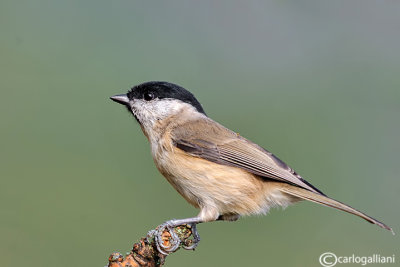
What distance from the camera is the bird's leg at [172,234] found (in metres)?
2.59

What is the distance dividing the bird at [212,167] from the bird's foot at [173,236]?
0.17ft

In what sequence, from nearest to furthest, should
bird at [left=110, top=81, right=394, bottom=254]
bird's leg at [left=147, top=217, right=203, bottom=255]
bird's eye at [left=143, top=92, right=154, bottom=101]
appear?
bird's leg at [left=147, top=217, right=203, bottom=255], bird at [left=110, top=81, right=394, bottom=254], bird's eye at [left=143, top=92, right=154, bottom=101]

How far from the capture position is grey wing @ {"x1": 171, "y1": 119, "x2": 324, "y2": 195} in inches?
134

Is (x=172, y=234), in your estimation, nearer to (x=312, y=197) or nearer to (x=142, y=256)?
(x=142, y=256)

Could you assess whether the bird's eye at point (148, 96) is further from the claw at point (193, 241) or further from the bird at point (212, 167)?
the claw at point (193, 241)

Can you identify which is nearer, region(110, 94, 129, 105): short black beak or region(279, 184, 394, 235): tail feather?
region(279, 184, 394, 235): tail feather

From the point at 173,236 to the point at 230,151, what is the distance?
951 mm

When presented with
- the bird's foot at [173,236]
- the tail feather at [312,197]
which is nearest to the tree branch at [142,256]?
the bird's foot at [173,236]

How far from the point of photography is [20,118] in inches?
173

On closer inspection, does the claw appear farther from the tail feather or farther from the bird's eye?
the bird's eye

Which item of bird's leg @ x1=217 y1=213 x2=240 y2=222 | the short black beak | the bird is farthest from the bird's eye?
Result: bird's leg @ x1=217 y1=213 x2=240 y2=222

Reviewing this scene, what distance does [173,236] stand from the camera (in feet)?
9.07

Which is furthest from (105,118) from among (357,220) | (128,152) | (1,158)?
(357,220)

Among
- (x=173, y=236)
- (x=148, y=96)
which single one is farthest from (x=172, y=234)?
(x=148, y=96)
